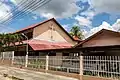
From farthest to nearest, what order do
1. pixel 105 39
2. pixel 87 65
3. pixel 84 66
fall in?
pixel 105 39, pixel 84 66, pixel 87 65

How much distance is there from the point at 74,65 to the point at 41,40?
17.6 m

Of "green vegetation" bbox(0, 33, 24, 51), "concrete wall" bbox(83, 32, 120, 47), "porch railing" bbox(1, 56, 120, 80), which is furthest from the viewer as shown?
"green vegetation" bbox(0, 33, 24, 51)

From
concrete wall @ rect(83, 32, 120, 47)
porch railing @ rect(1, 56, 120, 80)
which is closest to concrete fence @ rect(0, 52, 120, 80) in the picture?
porch railing @ rect(1, 56, 120, 80)

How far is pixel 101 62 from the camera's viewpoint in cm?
1281

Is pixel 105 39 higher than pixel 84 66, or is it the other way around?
pixel 105 39

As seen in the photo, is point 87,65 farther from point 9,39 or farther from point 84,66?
point 9,39

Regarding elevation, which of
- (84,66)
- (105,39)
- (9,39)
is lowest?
(84,66)

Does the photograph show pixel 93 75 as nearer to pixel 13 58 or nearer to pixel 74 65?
pixel 74 65

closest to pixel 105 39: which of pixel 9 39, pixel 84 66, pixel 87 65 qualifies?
pixel 84 66

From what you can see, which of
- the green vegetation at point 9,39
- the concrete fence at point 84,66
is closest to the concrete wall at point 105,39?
the concrete fence at point 84,66

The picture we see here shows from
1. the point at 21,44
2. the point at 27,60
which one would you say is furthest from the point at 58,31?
the point at 27,60

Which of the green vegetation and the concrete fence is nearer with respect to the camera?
the concrete fence

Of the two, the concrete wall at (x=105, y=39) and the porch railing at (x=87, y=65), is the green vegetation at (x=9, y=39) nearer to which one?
the porch railing at (x=87, y=65)

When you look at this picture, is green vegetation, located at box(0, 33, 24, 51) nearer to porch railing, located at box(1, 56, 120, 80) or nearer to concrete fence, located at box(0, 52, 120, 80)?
concrete fence, located at box(0, 52, 120, 80)
